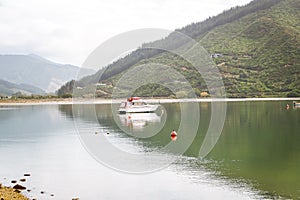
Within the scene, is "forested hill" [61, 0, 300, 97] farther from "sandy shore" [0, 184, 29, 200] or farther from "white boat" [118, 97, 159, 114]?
"sandy shore" [0, 184, 29, 200]

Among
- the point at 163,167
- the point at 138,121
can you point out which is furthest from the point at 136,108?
the point at 163,167

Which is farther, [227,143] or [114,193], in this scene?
[227,143]

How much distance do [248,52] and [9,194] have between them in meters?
129

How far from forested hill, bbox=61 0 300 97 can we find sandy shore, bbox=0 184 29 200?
265 ft

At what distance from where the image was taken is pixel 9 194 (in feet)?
55.3

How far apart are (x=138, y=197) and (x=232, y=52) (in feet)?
426

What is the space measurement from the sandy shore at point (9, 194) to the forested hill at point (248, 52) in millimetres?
80730

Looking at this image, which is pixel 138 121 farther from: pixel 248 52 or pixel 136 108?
A: pixel 248 52

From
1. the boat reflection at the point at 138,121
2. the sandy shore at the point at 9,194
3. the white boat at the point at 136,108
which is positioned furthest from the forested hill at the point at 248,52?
the sandy shore at the point at 9,194

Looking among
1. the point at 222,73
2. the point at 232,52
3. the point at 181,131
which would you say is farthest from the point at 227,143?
the point at 232,52

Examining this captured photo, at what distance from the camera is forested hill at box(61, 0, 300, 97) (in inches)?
4508

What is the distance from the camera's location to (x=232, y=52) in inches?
5615

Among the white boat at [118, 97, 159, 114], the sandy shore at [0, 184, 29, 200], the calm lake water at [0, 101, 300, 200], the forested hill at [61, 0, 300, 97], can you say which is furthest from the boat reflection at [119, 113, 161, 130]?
the forested hill at [61, 0, 300, 97]

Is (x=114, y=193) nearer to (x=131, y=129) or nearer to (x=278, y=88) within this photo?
(x=131, y=129)
